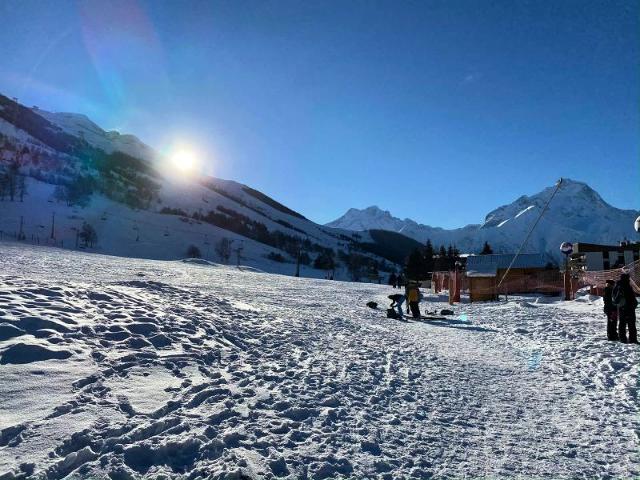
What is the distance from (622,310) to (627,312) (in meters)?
0.15

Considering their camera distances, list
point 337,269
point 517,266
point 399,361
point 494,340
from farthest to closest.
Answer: point 337,269
point 517,266
point 494,340
point 399,361

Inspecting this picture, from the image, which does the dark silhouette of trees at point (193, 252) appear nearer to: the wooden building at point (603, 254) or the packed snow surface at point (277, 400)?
the wooden building at point (603, 254)

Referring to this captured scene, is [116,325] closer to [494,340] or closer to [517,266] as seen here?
[494,340]

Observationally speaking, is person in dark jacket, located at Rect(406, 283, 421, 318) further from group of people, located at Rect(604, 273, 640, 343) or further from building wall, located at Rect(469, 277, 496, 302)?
building wall, located at Rect(469, 277, 496, 302)

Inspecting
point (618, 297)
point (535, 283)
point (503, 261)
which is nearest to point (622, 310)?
point (618, 297)

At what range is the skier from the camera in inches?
722

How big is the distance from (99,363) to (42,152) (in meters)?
215

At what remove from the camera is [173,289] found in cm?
1582

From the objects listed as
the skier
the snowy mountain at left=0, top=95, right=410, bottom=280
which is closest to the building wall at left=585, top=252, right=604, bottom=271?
the skier

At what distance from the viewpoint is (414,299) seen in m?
18.5

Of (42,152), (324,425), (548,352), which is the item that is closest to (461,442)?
(324,425)

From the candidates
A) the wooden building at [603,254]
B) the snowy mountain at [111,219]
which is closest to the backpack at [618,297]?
the wooden building at [603,254]

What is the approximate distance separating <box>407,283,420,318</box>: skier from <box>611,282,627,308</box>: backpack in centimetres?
792

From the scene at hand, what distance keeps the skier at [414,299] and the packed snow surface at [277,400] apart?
23.1 feet
